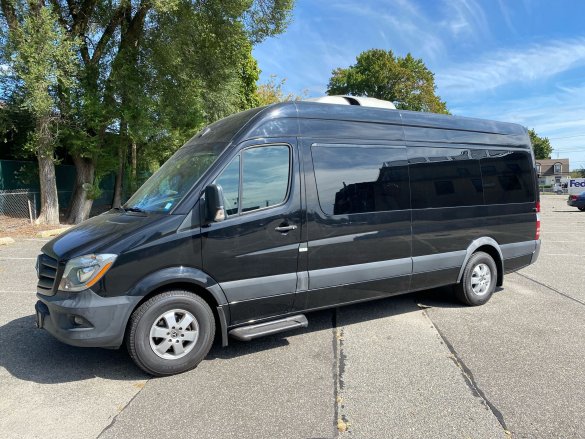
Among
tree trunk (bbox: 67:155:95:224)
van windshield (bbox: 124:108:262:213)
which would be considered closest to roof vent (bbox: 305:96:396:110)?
van windshield (bbox: 124:108:262:213)

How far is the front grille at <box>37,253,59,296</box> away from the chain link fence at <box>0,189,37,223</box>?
1272 cm

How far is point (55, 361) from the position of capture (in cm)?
425

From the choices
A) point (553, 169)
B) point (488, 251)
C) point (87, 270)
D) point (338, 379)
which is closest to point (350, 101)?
point (488, 251)

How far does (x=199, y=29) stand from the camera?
15.8 m

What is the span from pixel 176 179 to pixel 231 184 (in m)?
0.68

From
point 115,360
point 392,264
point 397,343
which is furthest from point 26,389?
point 392,264

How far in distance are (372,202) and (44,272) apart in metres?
3.42

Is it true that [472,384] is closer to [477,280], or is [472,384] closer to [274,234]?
[274,234]

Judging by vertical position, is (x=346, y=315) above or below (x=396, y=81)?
below

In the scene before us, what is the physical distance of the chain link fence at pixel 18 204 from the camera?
49.5 feet

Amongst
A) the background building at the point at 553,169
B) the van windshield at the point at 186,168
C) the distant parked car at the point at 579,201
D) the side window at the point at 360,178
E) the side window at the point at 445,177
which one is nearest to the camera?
the van windshield at the point at 186,168

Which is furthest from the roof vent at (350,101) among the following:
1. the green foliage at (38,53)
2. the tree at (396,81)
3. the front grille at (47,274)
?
the tree at (396,81)

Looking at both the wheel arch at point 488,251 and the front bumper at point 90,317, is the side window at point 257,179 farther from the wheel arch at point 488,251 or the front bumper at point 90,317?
the wheel arch at point 488,251

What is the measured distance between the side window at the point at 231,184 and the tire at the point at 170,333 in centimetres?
89
